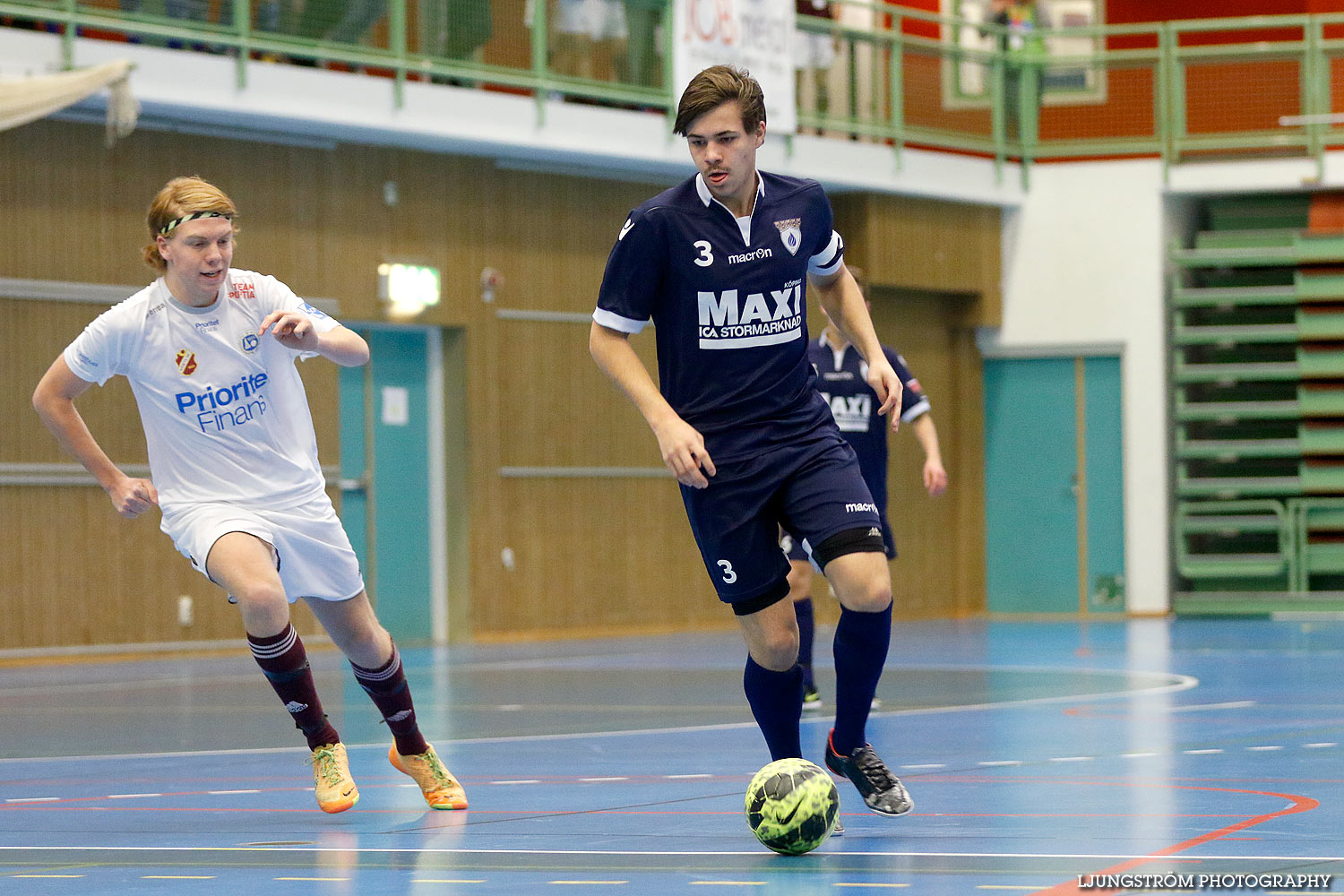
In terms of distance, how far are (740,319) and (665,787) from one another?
1930 millimetres

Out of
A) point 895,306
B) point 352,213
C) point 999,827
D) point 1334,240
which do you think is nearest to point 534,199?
point 352,213

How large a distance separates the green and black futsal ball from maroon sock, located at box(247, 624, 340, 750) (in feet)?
5.39

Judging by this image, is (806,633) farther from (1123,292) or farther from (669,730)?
(1123,292)

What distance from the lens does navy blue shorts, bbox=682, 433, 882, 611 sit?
518 centimetres

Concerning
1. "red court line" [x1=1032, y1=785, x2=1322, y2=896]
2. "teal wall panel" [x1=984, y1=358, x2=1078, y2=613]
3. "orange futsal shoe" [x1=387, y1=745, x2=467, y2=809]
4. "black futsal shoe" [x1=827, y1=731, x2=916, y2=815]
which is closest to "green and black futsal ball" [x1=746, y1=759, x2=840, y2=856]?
"black futsal shoe" [x1=827, y1=731, x2=916, y2=815]

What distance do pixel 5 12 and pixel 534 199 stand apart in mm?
5837

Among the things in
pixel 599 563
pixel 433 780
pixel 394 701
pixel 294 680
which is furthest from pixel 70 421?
pixel 599 563

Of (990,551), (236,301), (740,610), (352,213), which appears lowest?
(990,551)

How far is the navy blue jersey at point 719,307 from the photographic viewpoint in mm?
5191

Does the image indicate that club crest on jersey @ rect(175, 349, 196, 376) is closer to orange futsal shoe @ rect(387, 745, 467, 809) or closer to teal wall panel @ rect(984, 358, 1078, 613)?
orange futsal shoe @ rect(387, 745, 467, 809)

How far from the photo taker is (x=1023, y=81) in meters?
20.9

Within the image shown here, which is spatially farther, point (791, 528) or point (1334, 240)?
point (1334, 240)

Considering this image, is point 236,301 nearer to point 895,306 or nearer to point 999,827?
point 999,827

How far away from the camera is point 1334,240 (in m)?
20.1
